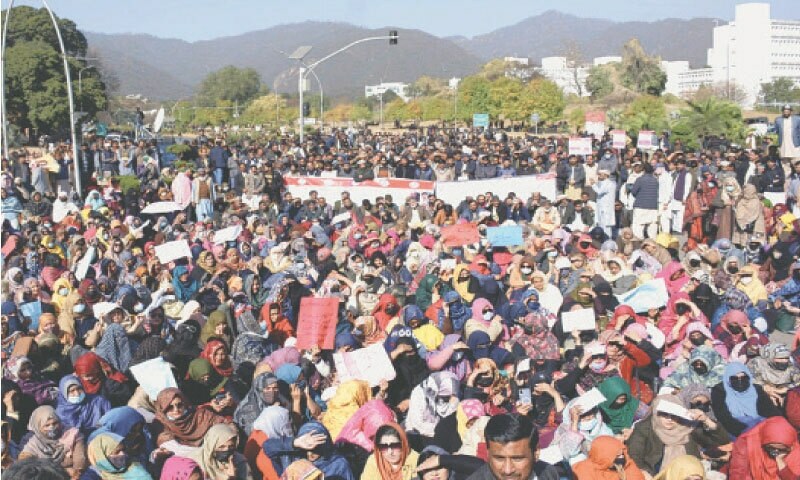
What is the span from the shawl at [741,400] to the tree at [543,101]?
64.9 m

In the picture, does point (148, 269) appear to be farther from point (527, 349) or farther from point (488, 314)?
point (527, 349)

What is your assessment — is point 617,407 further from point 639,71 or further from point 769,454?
point 639,71

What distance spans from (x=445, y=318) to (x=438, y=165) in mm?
11603

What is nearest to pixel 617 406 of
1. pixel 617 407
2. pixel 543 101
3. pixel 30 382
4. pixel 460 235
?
pixel 617 407

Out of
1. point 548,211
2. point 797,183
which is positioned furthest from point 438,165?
point 797,183

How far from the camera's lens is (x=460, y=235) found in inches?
493

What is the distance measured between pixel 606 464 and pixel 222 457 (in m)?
2.00

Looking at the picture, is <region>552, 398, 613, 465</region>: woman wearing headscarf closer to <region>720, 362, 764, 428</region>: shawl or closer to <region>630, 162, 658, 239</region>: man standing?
<region>720, 362, 764, 428</region>: shawl

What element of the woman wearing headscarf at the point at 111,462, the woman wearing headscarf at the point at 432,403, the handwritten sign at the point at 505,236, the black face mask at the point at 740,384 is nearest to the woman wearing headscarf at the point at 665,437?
the black face mask at the point at 740,384

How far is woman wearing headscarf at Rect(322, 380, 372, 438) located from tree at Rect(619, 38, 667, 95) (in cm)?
8658

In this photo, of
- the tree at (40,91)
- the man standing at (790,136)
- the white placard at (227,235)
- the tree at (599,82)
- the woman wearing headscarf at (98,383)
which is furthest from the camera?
the tree at (599,82)

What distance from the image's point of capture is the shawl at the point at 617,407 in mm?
5988

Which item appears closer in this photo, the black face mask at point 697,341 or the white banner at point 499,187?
the black face mask at point 697,341

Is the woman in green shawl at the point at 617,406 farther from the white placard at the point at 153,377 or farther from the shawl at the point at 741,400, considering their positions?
the white placard at the point at 153,377
